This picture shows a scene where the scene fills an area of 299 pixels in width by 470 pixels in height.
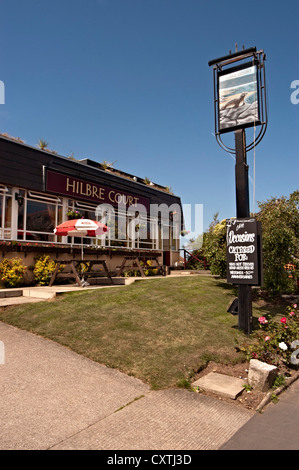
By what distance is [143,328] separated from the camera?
235 inches

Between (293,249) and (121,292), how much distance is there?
4669 mm

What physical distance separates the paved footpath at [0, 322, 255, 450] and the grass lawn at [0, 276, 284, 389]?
355mm

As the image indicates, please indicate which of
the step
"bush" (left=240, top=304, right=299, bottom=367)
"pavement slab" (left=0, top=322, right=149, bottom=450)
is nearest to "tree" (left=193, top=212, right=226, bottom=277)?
"bush" (left=240, top=304, right=299, bottom=367)

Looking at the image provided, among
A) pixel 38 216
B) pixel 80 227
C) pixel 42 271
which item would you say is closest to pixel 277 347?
pixel 80 227

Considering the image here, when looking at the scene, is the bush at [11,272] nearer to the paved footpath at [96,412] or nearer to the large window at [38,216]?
the large window at [38,216]

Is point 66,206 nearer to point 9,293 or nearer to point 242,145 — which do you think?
point 9,293

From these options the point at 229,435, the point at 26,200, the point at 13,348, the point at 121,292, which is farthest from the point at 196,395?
the point at 26,200

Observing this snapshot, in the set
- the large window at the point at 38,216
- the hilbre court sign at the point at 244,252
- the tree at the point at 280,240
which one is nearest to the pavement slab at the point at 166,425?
the hilbre court sign at the point at 244,252

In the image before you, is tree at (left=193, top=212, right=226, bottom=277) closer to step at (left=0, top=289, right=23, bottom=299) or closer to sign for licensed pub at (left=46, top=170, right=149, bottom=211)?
step at (left=0, top=289, right=23, bottom=299)

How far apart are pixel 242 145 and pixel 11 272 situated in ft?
25.2

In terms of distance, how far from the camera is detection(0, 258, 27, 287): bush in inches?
403

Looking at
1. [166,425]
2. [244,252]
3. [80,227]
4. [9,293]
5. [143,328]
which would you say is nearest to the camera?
[166,425]

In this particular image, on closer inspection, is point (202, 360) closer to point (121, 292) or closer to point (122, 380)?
point (122, 380)
